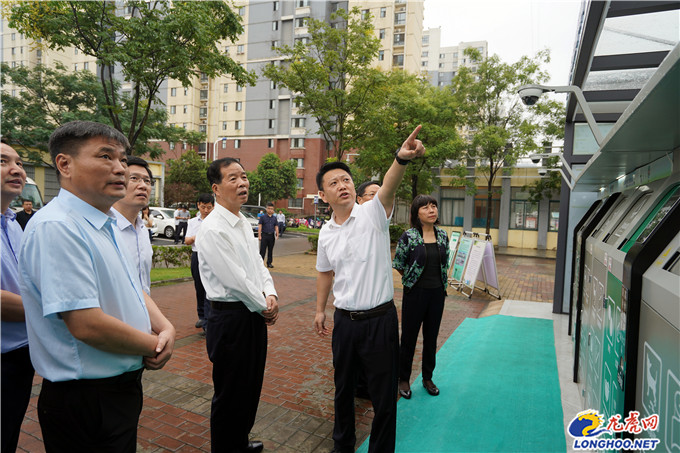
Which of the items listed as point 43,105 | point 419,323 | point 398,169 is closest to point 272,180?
point 43,105

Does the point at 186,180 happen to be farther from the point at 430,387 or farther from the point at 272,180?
the point at 430,387

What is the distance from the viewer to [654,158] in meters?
2.29

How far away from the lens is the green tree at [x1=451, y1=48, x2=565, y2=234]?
1902cm

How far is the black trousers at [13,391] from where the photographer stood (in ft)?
6.07

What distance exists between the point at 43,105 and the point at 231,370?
20.7m

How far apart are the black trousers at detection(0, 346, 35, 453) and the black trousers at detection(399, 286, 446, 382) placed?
2825mm

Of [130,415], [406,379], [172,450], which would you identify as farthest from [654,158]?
[172,450]

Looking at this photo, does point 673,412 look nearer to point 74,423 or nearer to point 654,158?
point 654,158

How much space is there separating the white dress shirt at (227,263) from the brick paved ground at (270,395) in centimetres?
119

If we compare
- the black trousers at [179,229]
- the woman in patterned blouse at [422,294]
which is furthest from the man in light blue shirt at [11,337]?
the black trousers at [179,229]

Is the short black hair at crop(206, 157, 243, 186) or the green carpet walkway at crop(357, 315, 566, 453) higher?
the short black hair at crop(206, 157, 243, 186)

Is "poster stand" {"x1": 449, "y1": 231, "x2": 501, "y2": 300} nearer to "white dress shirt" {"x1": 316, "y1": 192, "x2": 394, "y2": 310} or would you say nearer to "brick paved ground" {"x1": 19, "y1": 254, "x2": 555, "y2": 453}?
"brick paved ground" {"x1": 19, "y1": 254, "x2": 555, "y2": 453}

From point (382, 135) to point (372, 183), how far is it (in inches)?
506

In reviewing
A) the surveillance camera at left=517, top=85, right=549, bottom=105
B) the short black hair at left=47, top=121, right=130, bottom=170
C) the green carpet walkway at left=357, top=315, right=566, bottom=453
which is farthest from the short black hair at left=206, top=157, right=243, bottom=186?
the surveillance camera at left=517, top=85, right=549, bottom=105
